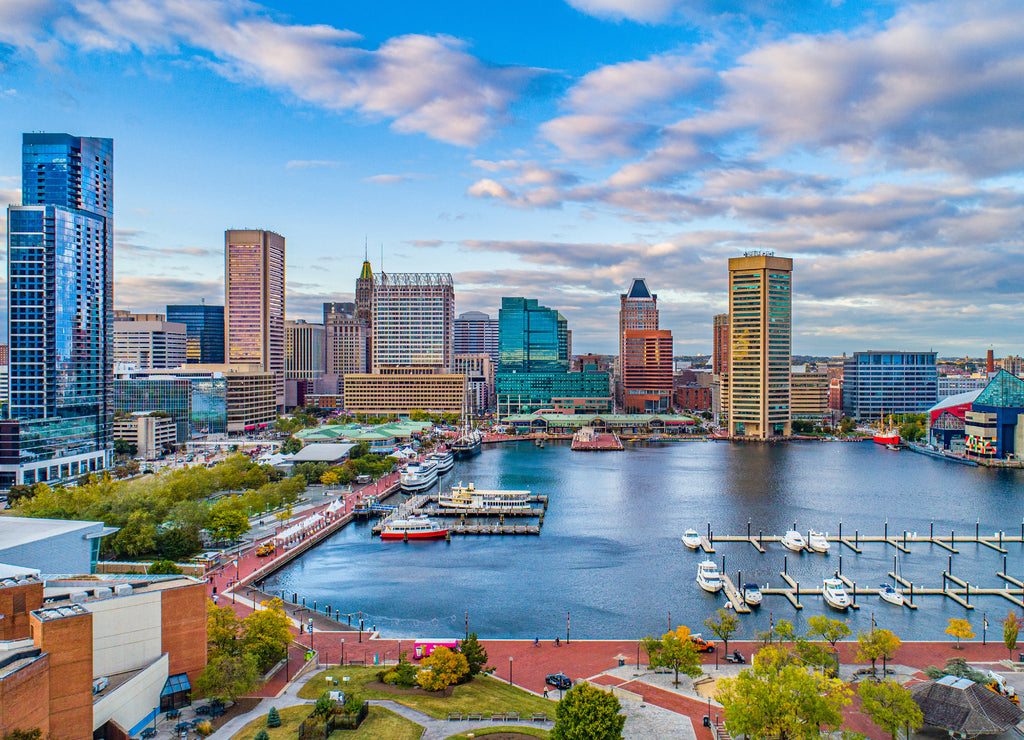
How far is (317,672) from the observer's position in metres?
30.5

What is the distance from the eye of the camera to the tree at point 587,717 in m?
22.0

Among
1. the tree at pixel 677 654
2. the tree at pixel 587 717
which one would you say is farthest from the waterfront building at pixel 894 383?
the tree at pixel 587 717

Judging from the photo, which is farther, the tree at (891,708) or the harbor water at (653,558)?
the harbor water at (653,558)

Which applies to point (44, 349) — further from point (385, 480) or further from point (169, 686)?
point (169, 686)

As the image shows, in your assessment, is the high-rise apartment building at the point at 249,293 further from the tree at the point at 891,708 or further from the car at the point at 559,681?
the tree at the point at 891,708

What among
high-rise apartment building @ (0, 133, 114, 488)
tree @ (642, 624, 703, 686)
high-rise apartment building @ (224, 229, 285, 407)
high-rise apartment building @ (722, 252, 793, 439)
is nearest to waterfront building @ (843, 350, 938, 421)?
high-rise apartment building @ (722, 252, 793, 439)

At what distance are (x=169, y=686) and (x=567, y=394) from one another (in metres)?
151

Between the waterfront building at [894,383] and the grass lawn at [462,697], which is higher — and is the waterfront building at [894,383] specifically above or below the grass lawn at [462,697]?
above

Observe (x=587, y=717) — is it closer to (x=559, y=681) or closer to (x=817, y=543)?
(x=559, y=681)

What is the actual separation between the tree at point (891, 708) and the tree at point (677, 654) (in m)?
6.48

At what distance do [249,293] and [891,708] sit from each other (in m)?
158

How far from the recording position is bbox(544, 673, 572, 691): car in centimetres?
2948

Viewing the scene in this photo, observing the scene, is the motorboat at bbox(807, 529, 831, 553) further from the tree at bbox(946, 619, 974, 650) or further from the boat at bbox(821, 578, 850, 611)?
the tree at bbox(946, 619, 974, 650)

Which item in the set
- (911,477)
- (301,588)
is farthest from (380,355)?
(301,588)
